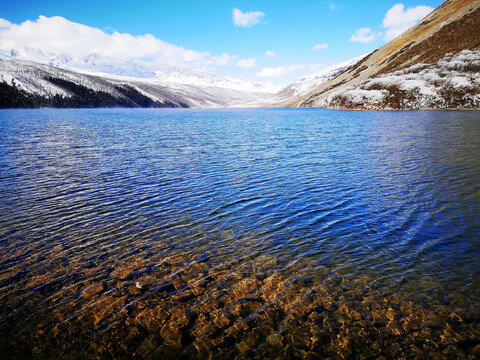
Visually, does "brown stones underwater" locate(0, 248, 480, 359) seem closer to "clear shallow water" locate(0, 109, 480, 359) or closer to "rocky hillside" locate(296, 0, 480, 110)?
"clear shallow water" locate(0, 109, 480, 359)

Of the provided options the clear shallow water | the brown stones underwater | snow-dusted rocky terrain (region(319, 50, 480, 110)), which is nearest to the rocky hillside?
snow-dusted rocky terrain (region(319, 50, 480, 110))

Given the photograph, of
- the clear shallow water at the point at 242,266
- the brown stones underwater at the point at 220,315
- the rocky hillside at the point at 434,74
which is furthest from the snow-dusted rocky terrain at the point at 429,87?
the brown stones underwater at the point at 220,315

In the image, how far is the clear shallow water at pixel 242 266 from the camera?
612cm

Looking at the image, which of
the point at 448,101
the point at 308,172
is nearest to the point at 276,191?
the point at 308,172

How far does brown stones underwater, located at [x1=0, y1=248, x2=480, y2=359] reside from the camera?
5863 millimetres

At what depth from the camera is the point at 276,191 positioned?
53.1 feet

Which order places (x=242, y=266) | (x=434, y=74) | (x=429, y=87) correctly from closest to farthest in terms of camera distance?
(x=242, y=266) < (x=429, y=87) < (x=434, y=74)

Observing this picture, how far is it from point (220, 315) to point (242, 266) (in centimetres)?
220

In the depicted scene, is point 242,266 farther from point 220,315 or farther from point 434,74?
point 434,74

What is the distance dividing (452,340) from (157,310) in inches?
269

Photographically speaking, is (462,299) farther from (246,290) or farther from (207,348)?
(207,348)

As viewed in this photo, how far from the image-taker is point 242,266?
348 inches

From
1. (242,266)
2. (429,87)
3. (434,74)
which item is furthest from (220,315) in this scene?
(434,74)

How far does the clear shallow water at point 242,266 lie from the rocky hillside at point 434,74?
289 feet
